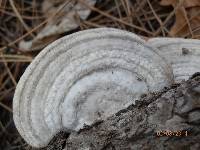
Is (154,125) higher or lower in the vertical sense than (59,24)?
lower

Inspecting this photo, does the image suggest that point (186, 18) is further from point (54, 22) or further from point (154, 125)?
point (154, 125)

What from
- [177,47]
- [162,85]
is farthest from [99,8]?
[162,85]

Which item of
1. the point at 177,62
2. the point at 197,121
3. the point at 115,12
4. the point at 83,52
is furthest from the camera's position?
the point at 115,12

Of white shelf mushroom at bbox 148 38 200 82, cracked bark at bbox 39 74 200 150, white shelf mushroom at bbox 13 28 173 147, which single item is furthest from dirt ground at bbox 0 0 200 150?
cracked bark at bbox 39 74 200 150

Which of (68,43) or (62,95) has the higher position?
(68,43)

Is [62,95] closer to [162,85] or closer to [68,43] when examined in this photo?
[68,43]
